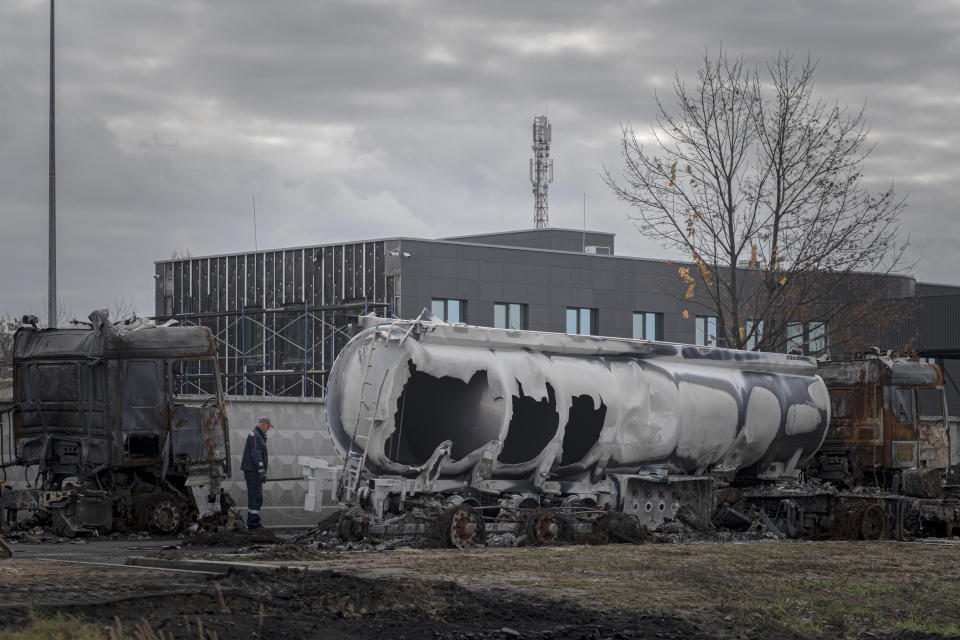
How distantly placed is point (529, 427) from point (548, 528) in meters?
1.35

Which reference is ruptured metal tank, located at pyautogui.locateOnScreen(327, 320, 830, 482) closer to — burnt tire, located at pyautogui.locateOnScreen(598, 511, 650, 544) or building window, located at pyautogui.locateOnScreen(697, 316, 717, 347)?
burnt tire, located at pyautogui.locateOnScreen(598, 511, 650, 544)

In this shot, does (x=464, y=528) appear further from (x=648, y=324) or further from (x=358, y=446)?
(x=648, y=324)

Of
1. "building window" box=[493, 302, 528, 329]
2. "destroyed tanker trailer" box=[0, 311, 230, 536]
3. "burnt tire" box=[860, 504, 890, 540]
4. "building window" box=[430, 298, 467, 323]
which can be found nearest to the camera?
"burnt tire" box=[860, 504, 890, 540]

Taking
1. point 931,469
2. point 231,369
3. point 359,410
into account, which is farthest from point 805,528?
point 231,369

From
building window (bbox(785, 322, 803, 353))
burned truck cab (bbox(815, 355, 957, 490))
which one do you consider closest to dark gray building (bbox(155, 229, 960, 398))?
building window (bbox(785, 322, 803, 353))

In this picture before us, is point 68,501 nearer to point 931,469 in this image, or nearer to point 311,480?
point 311,480

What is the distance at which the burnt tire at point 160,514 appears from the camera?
19.7 m

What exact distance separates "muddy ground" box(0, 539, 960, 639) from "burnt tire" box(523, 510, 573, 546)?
144 cm

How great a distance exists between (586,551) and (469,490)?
7.21 feet

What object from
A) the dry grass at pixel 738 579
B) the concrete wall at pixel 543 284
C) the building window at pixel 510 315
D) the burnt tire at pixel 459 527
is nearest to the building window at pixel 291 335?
the concrete wall at pixel 543 284

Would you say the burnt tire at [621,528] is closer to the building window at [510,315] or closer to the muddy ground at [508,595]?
the muddy ground at [508,595]

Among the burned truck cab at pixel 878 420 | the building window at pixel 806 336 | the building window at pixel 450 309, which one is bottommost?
the burned truck cab at pixel 878 420

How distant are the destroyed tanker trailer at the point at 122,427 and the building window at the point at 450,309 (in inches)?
1233

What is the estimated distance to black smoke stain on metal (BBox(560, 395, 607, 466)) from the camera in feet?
Answer: 59.2
